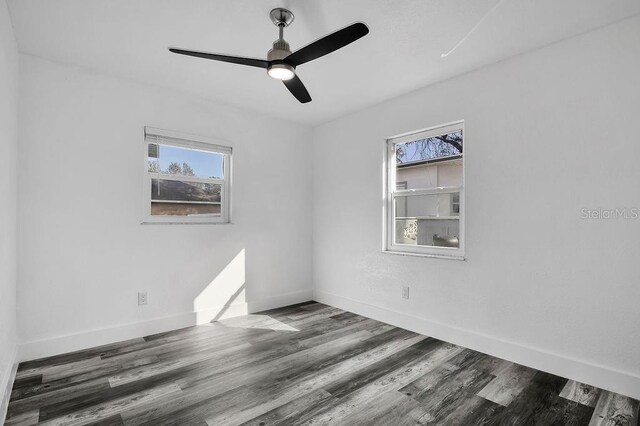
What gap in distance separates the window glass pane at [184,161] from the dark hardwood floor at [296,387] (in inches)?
67.1

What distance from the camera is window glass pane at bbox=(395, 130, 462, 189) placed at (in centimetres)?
318

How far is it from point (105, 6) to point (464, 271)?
11.1 feet

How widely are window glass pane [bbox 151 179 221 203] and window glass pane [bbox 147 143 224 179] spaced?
0.10 metres

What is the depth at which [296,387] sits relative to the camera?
2260mm

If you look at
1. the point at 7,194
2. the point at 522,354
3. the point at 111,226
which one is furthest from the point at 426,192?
the point at 7,194

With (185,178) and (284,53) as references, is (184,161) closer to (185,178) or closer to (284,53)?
(185,178)

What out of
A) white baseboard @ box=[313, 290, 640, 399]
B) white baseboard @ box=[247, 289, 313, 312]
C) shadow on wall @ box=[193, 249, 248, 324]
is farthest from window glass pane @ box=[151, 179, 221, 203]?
white baseboard @ box=[313, 290, 640, 399]

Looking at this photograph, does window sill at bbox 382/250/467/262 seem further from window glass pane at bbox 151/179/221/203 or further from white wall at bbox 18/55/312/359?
window glass pane at bbox 151/179/221/203

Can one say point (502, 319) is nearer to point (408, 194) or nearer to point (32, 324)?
point (408, 194)

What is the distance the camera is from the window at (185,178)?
333 centimetres

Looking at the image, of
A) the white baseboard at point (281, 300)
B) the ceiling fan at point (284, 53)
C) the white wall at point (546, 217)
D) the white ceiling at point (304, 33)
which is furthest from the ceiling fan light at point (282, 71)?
the white baseboard at point (281, 300)

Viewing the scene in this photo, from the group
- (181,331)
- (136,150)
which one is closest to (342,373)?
(181,331)

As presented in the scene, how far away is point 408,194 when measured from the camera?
3.56 meters

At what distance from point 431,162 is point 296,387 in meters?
2.45
